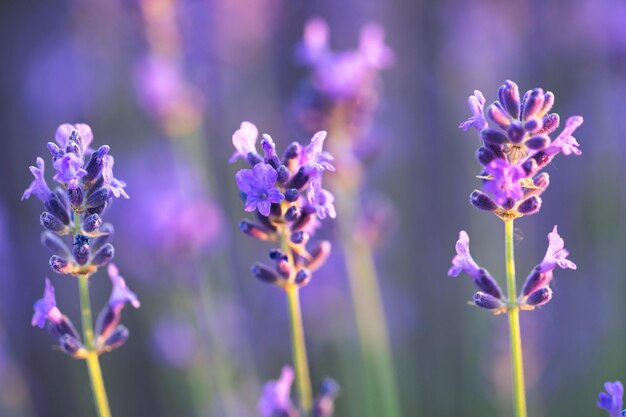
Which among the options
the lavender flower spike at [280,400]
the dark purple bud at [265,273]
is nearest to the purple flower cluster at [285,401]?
the lavender flower spike at [280,400]

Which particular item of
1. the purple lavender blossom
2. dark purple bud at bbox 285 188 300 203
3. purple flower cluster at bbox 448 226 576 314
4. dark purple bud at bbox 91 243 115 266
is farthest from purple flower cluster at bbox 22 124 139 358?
purple flower cluster at bbox 448 226 576 314

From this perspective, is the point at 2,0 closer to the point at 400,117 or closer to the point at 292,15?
the point at 292,15

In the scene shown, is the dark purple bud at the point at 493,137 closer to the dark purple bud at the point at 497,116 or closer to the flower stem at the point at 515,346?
the dark purple bud at the point at 497,116

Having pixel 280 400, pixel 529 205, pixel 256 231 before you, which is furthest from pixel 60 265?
pixel 529 205

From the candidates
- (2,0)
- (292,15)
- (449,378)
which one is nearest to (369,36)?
(449,378)

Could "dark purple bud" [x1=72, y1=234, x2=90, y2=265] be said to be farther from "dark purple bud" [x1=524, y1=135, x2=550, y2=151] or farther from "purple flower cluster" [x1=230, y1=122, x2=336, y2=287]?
"dark purple bud" [x1=524, y1=135, x2=550, y2=151]
